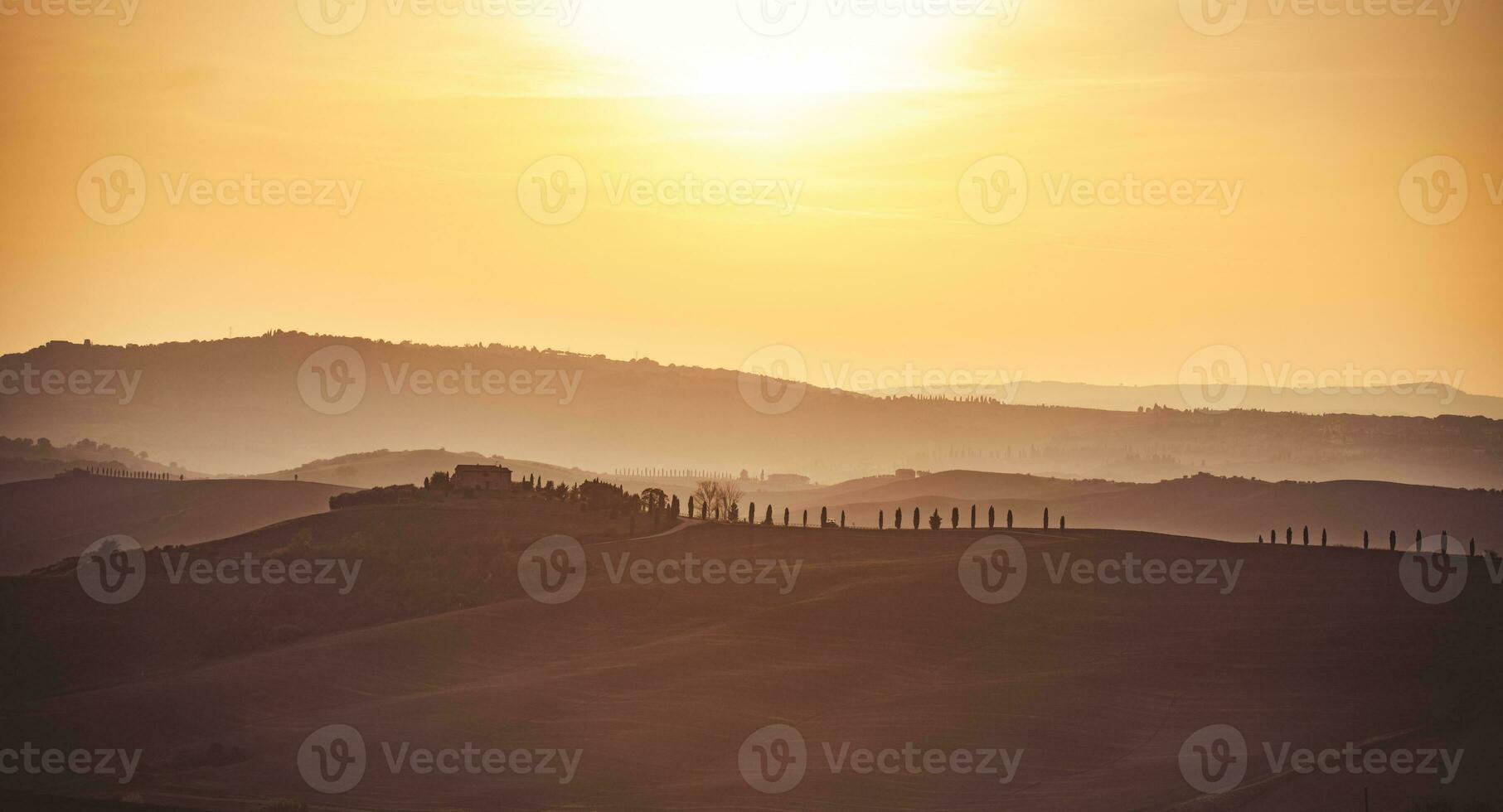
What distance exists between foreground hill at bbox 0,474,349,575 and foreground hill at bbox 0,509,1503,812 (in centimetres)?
4751

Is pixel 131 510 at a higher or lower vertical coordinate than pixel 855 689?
higher

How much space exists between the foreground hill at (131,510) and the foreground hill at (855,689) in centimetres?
4751

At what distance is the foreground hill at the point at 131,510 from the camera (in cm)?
11862

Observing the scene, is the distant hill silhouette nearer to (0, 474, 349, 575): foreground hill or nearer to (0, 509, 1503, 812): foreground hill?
(0, 474, 349, 575): foreground hill

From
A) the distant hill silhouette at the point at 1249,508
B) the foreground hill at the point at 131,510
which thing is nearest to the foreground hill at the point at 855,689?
the foreground hill at the point at 131,510

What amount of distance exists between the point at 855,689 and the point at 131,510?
302 ft

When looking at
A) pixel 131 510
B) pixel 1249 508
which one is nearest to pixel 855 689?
pixel 131 510

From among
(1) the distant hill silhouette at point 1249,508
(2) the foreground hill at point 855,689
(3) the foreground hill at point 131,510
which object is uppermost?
(1) the distant hill silhouette at point 1249,508

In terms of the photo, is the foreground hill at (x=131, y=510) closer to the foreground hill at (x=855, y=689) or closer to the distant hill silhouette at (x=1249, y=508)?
the foreground hill at (x=855, y=689)

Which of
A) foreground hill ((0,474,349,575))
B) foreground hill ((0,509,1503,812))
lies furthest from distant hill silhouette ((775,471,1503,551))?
foreground hill ((0,509,1503,812))

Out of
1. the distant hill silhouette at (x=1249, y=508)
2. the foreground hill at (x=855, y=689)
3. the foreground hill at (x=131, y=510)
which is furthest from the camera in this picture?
the distant hill silhouette at (x=1249, y=508)

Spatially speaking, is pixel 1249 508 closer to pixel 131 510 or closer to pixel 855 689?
pixel 131 510

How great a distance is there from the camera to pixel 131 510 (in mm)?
130000

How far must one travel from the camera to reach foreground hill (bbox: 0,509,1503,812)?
4556cm
